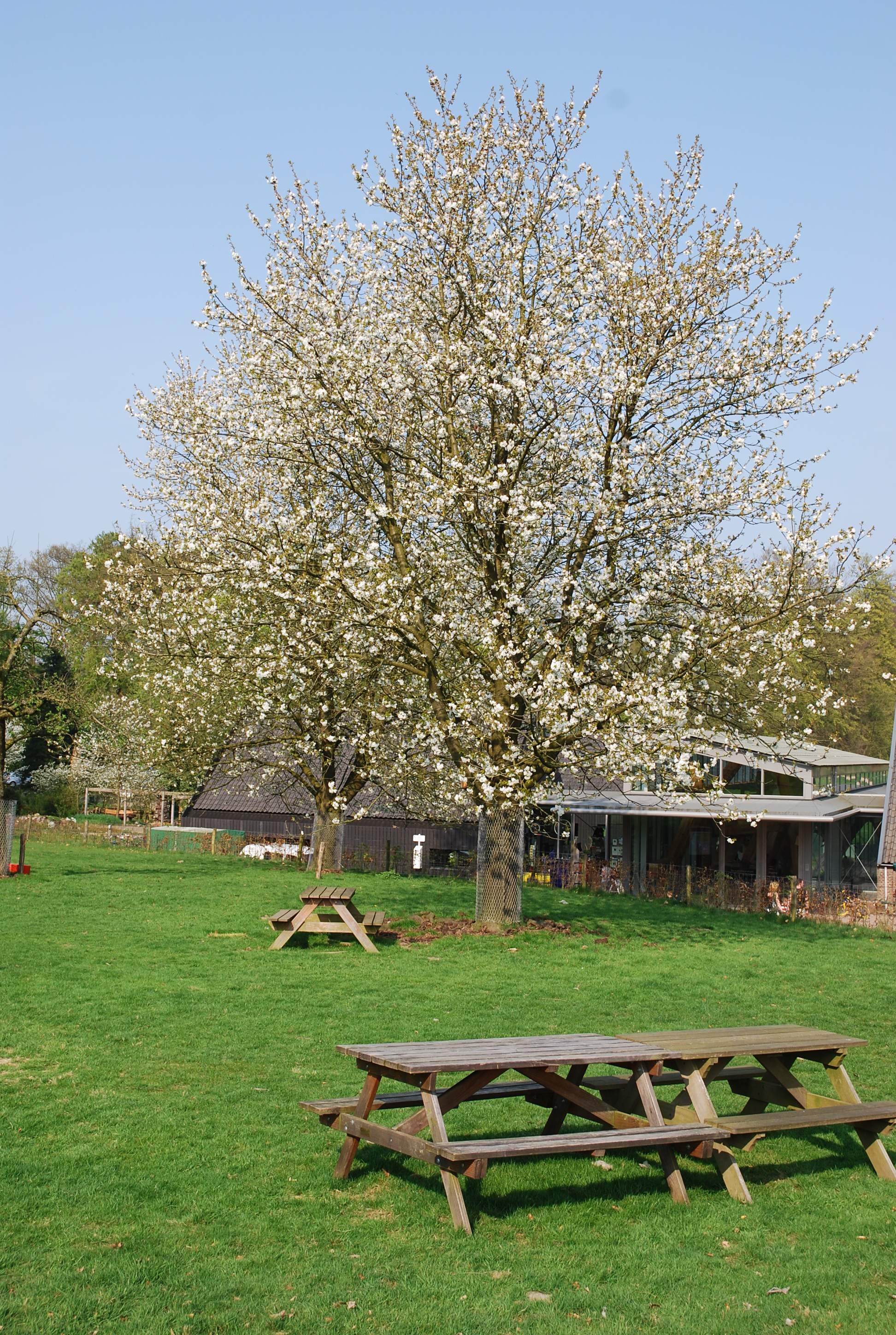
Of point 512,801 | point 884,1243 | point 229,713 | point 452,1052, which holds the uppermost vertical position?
point 229,713

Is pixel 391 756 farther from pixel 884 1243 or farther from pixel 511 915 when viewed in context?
pixel 884 1243

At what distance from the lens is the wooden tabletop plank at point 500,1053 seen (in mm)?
5707

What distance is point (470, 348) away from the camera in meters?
15.9

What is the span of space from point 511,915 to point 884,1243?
11.8 meters

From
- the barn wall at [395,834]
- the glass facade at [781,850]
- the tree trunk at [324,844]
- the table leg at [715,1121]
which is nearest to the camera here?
the table leg at [715,1121]

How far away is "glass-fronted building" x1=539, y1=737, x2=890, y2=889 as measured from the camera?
83.6 feet

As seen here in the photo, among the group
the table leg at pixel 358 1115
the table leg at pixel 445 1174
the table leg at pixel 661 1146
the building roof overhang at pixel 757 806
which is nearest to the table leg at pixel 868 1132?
the table leg at pixel 661 1146

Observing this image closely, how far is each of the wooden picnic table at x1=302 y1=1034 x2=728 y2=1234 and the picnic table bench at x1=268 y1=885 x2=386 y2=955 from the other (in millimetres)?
8058

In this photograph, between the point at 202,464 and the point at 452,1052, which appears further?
the point at 202,464

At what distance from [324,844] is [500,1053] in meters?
20.7

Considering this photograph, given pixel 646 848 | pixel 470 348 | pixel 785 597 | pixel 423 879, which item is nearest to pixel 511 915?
pixel 785 597

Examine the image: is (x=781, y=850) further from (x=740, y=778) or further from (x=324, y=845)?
(x=324, y=845)

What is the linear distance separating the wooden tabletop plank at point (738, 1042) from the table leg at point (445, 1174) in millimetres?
1309

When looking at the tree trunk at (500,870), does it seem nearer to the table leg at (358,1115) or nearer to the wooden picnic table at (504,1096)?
the wooden picnic table at (504,1096)
